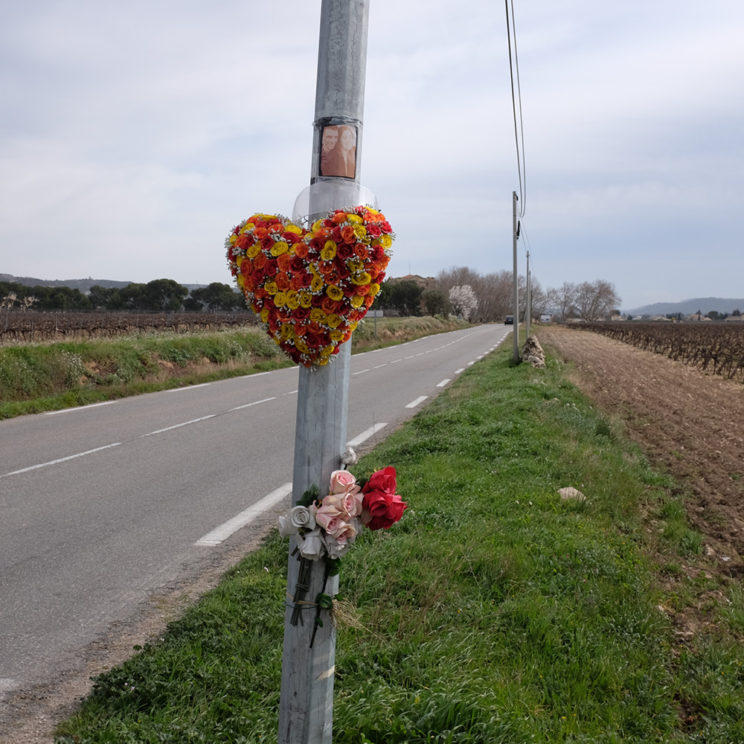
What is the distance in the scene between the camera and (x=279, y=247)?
7.47ft

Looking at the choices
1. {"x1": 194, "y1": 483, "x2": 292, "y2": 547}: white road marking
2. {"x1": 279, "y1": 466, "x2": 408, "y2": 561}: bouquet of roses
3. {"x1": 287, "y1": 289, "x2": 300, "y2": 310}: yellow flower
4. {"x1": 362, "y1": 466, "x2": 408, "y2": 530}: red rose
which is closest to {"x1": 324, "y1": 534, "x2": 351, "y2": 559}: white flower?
{"x1": 279, "y1": 466, "x2": 408, "y2": 561}: bouquet of roses

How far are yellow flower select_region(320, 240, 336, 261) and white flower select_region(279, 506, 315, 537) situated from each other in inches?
31.1

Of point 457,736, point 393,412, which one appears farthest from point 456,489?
point 393,412

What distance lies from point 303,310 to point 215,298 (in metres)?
62.0

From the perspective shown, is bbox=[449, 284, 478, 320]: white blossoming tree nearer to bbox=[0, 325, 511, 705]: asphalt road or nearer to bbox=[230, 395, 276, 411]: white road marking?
bbox=[230, 395, 276, 411]: white road marking

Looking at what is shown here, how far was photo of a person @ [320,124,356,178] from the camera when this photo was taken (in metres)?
2.21

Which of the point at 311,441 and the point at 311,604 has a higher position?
the point at 311,441

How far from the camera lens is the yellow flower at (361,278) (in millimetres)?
2242

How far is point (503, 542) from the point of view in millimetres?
5328

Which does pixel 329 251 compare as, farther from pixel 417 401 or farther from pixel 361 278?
pixel 417 401

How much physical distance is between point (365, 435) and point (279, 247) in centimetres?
859

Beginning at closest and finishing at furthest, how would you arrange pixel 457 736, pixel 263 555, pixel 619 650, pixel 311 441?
pixel 311 441 → pixel 457 736 → pixel 619 650 → pixel 263 555

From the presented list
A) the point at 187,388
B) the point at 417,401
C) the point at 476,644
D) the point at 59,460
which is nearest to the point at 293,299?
the point at 476,644

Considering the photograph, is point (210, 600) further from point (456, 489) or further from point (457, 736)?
point (456, 489)
